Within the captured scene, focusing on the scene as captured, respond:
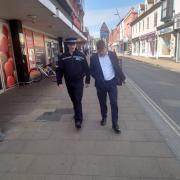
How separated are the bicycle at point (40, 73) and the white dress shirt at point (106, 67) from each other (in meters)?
7.86

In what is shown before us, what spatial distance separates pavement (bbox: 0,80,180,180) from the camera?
323 centimetres

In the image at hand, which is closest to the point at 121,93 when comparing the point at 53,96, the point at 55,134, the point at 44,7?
the point at 53,96

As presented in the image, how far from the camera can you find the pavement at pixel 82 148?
3.23 m

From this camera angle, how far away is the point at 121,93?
8766 mm

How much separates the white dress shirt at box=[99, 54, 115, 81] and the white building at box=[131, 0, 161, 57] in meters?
26.0

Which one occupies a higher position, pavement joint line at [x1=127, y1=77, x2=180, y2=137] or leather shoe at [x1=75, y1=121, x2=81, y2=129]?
leather shoe at [x1=75, y1=121, x2=81, y2=129]

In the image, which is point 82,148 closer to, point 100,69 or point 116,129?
point 116,129

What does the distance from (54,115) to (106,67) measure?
6.98 feet

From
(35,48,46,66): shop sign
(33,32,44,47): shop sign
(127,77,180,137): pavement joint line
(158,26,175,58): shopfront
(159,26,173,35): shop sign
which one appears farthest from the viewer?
(158,26,175,58): shopfront

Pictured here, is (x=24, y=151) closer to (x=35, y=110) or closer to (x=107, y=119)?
(x=107, y=119)

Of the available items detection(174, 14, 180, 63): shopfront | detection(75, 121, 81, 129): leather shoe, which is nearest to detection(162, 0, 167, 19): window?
detection(174, 14, 180, 63): shopfront

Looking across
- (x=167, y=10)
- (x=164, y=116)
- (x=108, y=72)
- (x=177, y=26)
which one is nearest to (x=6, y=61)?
(x=108, y=72)

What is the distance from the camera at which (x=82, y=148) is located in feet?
13.1

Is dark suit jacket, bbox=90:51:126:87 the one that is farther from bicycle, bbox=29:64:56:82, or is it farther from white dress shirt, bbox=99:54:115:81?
bicycle, bbox=29:64:56:82
